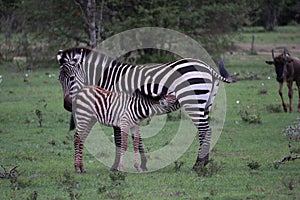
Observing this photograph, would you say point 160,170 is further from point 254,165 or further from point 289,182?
point 289,182

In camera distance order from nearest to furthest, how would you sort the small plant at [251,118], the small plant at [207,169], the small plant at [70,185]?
the small plant at [70,185]
the small plant at [207,169]
the small plant at [251,118]

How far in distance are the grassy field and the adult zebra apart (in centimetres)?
87

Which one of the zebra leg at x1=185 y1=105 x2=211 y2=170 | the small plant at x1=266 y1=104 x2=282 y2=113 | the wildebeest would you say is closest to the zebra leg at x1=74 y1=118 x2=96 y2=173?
the zebra leg at x1=185 y1=105 x2=211 y2=170

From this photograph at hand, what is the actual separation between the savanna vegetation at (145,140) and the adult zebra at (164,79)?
866mm

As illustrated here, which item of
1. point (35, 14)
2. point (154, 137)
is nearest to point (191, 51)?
point (35, 14)

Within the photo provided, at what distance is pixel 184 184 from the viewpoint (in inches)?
331

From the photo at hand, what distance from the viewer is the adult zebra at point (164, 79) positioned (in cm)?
962

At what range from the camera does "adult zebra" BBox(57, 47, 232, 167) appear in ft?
31.6

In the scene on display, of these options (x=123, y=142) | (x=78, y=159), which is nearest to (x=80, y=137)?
(x=78, y=159)

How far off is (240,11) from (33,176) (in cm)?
1938

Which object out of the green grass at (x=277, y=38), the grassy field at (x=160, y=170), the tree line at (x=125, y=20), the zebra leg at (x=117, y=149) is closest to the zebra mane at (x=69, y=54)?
the zebra leg at (x=117, y=149)

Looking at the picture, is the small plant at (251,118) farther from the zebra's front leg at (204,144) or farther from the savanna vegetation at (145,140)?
the zebra's front leg at (204,144)

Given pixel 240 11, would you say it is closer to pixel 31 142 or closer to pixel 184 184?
pixel 31 142

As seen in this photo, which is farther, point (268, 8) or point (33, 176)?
point (268, 8)
